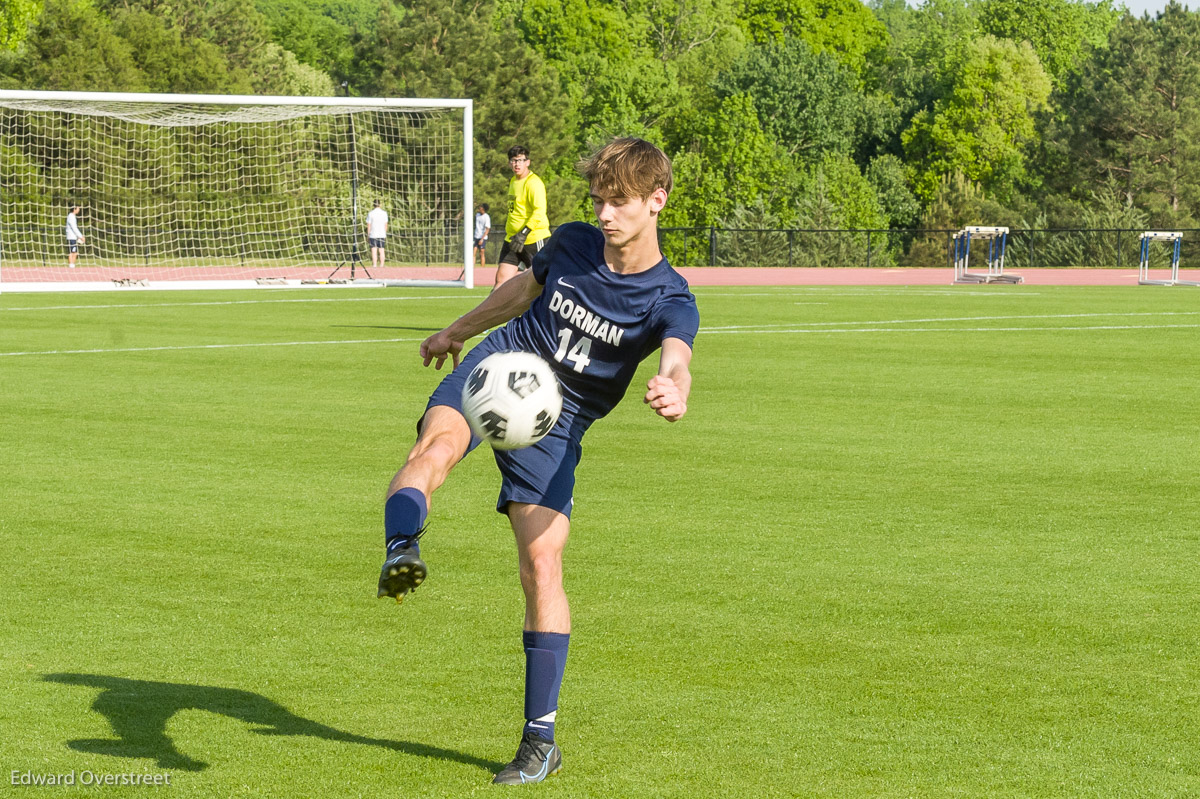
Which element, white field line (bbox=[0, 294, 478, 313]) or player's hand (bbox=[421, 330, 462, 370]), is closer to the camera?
player's hand (bbox=[421, 330, 462, 370])

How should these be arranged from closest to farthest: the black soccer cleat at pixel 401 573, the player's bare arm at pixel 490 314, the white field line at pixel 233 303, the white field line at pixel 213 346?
the black soccer cleat at pixel 401 573, the player's bare arm at pixel 490 314, the white field line at pixel 213 346, the white field line at pixel 233 303

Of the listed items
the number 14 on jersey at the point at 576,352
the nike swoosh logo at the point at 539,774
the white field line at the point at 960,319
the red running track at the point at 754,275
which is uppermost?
the number 14 on jersey at the point at 576,352

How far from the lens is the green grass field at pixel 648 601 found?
16.2 ft

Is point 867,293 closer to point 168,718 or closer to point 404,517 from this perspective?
point 168,718

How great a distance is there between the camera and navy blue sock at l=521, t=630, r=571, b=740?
15.7 feet

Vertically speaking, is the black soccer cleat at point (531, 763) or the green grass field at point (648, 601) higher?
the black soccer cleat at point (531, 763)

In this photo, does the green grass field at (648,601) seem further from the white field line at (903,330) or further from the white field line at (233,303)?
the white field line at (233,303)

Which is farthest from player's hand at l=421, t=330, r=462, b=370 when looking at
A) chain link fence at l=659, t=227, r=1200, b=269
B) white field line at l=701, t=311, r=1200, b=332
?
chain link fence at l=659, t=227, r=1200, b=269

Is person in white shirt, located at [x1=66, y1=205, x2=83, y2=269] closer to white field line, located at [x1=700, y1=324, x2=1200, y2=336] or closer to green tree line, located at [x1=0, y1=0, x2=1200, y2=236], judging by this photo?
green tree line, located at [x1=0, y1=0, x2=1200, y2=236]

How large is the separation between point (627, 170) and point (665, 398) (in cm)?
88

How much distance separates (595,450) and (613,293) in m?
6.63

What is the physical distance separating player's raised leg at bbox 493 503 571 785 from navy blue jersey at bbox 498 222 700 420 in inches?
16.1

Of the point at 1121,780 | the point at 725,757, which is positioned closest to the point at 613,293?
the point at 725,757

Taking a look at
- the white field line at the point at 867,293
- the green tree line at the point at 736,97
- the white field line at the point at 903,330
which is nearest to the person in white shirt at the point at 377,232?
the white field line at the point at 867,293
